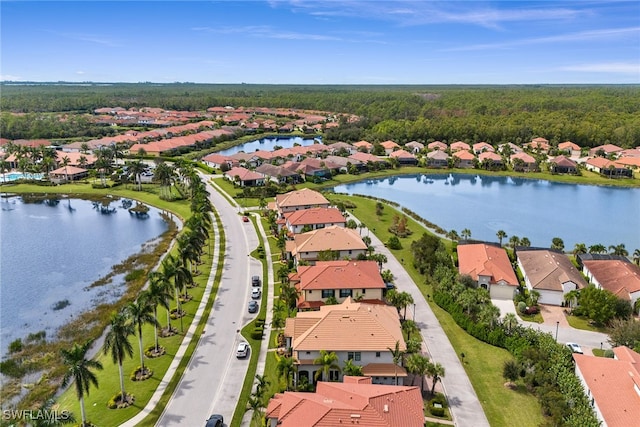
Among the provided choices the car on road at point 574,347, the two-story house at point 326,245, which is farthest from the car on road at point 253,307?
the car on road at point 574,347

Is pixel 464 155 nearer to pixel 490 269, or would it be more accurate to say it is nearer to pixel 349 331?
pixel 490 269

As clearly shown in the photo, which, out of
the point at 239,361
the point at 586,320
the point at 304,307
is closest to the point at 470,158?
the point at 586,320

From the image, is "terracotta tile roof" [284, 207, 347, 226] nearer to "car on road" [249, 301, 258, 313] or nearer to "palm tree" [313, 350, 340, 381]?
"car on road" [249, 301, 258, 313]

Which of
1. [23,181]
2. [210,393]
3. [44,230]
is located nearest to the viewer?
[210,393]

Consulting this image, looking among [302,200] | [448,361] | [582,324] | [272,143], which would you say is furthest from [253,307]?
[272,143]

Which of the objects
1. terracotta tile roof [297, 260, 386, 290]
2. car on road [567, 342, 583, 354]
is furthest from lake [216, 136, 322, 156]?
car on road [567, 342, 583, 354]

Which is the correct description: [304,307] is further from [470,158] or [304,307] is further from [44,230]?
[470,158]

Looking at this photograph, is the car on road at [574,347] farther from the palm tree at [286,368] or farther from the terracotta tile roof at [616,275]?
the palm tree at [286,368]
